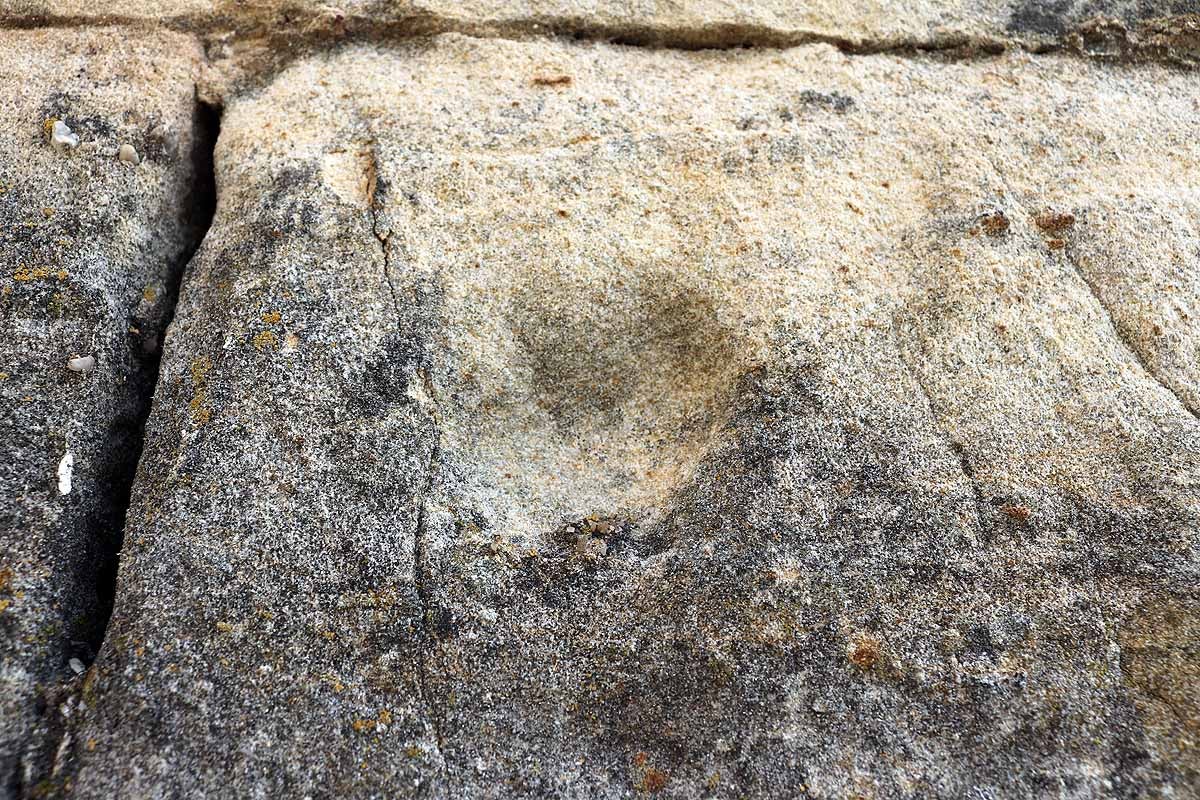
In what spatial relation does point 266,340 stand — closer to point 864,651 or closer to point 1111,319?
point 864,651

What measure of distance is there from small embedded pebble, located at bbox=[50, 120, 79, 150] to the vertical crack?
2.47 feet

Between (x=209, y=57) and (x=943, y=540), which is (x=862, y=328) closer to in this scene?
(x=943, y=540)

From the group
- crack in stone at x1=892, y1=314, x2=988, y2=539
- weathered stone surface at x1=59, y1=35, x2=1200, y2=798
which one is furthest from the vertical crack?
crack in stone at x1=892, y1=314, x2=988, y2=539

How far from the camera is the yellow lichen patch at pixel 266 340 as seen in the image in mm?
1873

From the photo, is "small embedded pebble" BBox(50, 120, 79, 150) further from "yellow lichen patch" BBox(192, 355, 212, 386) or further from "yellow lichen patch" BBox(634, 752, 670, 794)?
"yellow lichen patch" BBox(634, 752, 670, 794)

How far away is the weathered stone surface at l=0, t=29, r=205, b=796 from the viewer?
1588 millimetres

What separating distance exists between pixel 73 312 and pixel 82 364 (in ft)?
0.48

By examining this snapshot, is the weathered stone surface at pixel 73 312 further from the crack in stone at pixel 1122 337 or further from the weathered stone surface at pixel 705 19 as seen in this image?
the crack in stone at pixel 1122 337

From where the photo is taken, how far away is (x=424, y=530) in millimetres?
1727

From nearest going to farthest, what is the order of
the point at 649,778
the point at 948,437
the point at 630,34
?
the point at 649,778, the point at 948,437, the point at 630,34

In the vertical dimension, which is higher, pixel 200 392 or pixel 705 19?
pixel 705 19

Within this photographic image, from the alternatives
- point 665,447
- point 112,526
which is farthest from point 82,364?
point 665,447

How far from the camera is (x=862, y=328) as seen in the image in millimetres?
1952

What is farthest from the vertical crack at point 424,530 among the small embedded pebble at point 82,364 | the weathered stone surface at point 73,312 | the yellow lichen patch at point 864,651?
the yellow lichen patch at point 864,651
